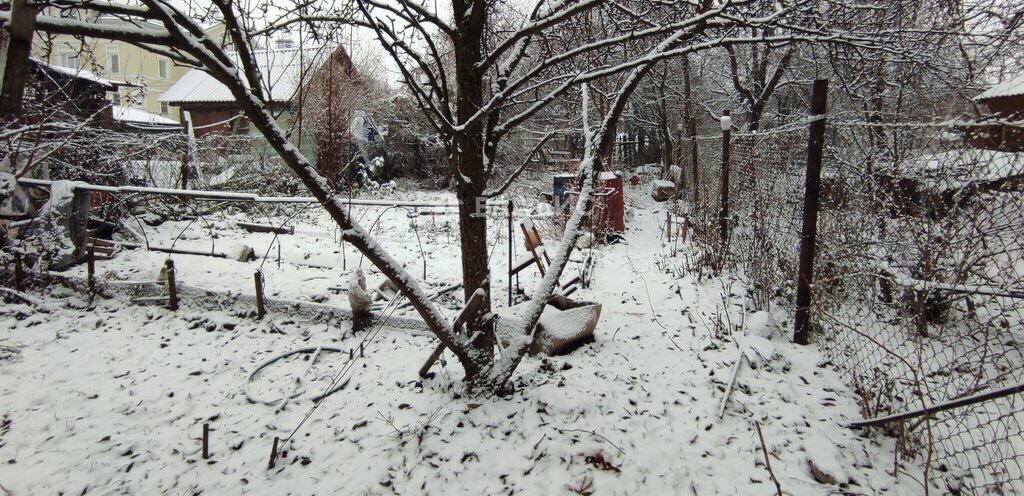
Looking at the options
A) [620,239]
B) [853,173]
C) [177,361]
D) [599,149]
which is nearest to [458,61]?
[599,149]

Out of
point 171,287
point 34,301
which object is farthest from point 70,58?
point 34,301

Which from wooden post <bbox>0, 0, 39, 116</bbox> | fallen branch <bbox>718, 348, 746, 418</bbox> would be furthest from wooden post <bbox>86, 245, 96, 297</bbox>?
fallen branch <bbox>718, 348, 746, 418</bbox>

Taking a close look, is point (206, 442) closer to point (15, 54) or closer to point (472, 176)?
point (472, 176)

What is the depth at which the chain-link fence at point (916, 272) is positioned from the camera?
2.32 m

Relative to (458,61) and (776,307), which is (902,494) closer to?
(776,307)

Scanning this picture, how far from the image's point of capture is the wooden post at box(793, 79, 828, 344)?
344 centimetres

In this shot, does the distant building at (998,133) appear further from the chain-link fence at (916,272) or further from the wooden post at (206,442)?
the wooden post at (206,442)

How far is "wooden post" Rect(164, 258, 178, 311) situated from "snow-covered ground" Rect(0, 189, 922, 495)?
108 mm

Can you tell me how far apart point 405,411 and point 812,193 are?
322 cm

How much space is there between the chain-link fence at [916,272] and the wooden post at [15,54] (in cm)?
290

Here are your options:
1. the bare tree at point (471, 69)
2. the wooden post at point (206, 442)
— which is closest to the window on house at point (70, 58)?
the bare tree at point (471, 69)

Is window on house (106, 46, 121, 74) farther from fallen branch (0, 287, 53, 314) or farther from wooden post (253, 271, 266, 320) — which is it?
wooden post (253, 271, 266, 320)

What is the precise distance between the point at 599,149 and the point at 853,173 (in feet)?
6.50

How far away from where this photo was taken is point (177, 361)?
3.96 meters
